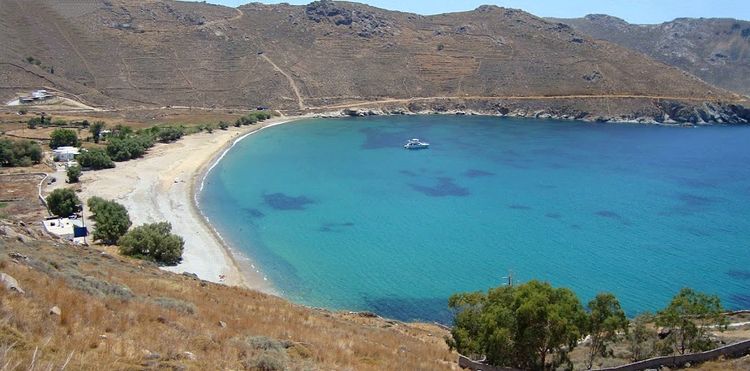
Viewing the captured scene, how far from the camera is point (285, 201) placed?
66375 mm

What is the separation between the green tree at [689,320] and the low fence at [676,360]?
0.96m

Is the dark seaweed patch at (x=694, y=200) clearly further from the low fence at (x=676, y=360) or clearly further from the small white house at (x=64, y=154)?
the small white house at (x=64, y=154)

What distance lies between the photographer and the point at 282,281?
43.4m

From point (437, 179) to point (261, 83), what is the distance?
79802mm

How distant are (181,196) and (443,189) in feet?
105

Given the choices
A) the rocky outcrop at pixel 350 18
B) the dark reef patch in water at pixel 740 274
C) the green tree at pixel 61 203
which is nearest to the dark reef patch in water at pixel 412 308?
the dark reef patch in water at pixel 740 274

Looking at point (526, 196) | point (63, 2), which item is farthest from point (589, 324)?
point (63, 2)

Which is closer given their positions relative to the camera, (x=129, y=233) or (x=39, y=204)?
(x=129, y=233)

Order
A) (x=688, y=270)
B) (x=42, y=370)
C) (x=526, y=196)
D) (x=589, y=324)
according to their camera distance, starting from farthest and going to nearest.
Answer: (x=526, y=196) → (x=688, y=270) → (x=589, y=324) → (x=42, y=370)

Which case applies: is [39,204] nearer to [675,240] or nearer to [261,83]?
[675,240]

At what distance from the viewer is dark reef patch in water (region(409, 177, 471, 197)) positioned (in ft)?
234

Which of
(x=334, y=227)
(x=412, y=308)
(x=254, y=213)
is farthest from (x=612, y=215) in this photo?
(x=254, y=213)

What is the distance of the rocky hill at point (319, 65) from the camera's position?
132875 mm

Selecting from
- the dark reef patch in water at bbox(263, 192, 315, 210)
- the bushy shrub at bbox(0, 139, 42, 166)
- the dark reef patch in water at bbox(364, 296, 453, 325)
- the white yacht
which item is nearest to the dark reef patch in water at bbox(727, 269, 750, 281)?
the dark reef patch in water at bbox(364, 296, 453, 325)
